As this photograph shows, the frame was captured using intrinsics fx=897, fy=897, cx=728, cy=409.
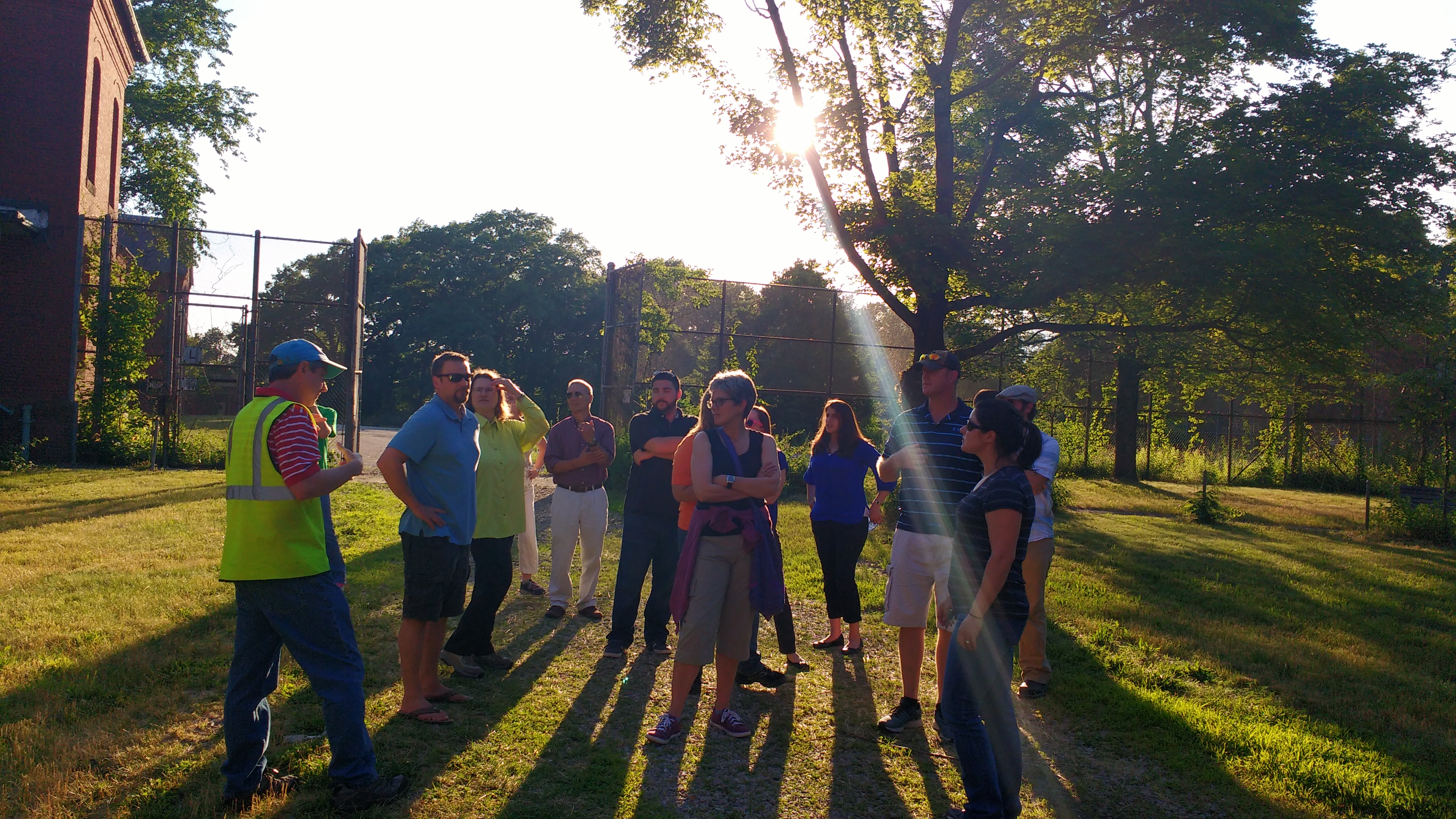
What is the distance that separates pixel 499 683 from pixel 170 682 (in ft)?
6.00

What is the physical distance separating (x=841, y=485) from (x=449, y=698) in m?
2.87

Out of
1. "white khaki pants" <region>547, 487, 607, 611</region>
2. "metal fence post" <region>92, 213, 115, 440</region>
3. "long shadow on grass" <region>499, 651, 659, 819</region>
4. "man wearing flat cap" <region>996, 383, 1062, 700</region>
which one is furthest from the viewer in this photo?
"metal fence post" <region>92, 213, 115, 440</region>

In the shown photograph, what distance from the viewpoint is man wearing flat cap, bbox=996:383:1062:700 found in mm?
5566

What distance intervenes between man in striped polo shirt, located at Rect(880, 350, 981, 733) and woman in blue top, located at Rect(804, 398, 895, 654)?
3.08ft

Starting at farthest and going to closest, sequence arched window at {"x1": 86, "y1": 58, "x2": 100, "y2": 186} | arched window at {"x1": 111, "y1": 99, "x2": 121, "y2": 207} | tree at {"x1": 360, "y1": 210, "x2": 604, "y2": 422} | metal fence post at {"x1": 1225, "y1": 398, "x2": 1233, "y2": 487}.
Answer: tree at {"x1": 360, "y1": 210, "x2": 604, "y2": 422} → metal fence post at {"x1": 1225, "y1": 398, "x2": 1233, "y2": 487} → arched window at {"x1": 111, "y1": 99, "x2": 121, "y2": 207} → arched window at {"x1": 86, "y1": 58, "x2": 100, "y2": 186}

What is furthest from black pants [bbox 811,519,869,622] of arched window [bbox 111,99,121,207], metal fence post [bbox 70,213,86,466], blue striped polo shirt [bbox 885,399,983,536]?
arched window [bbox 111,99,121,207]

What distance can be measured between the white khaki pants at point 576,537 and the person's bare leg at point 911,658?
273 centimetres

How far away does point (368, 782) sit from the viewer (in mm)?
3631

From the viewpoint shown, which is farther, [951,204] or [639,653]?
[951,204]

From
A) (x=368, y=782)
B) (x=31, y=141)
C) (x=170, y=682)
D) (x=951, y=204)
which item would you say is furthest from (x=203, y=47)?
(x=368, y=782)

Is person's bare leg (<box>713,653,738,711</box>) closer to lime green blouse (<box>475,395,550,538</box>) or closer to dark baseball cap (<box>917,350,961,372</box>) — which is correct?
lime green blouse (<box>475,395,550,538</box>)

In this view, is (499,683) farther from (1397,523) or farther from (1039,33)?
(1397,523)

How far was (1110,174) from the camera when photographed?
11867 millimetres

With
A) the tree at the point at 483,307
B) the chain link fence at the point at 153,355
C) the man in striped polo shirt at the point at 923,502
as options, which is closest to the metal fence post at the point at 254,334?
the chain link fence at the point at 153,355
